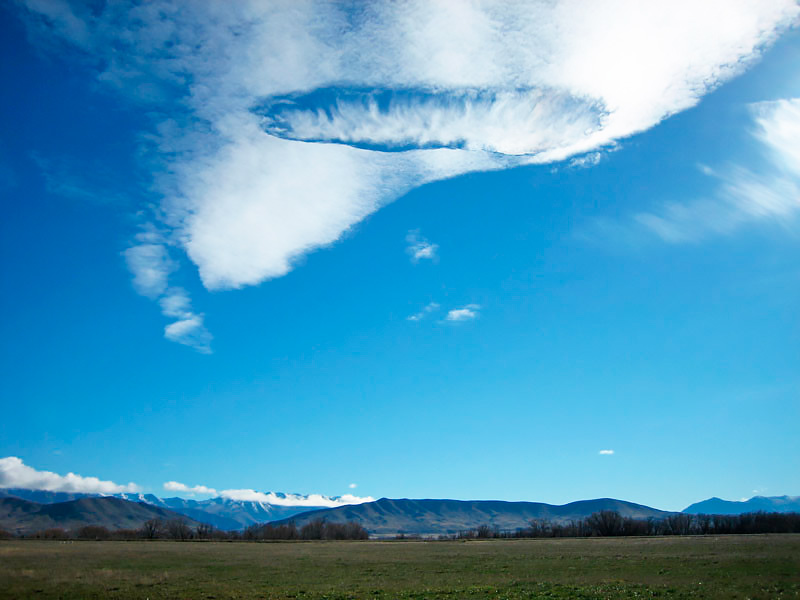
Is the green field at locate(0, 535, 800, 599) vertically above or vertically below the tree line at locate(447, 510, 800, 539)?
above

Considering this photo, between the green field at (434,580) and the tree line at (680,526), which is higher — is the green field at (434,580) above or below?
above

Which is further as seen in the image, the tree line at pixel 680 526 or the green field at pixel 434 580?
the tree line at pixel 680 526

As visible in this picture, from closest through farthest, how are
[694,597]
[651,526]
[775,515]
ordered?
1. [694,597]
2. [775,515]
3. [651,526]

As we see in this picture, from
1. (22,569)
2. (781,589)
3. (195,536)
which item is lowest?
(195,536)

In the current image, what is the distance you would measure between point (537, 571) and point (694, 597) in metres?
17.6

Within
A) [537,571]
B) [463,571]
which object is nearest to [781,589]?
[537,571]

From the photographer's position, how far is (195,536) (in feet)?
653

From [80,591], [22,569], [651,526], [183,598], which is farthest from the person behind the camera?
[651,526]

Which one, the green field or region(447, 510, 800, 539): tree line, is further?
region(447, 510, 800, 539): tree line

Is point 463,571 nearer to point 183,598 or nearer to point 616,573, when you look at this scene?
point 616,573

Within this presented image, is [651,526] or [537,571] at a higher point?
[537,571]

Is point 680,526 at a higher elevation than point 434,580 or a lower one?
lower

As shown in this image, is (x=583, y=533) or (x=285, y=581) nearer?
(x=285, y=581)

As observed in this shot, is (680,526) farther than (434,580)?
Yes
